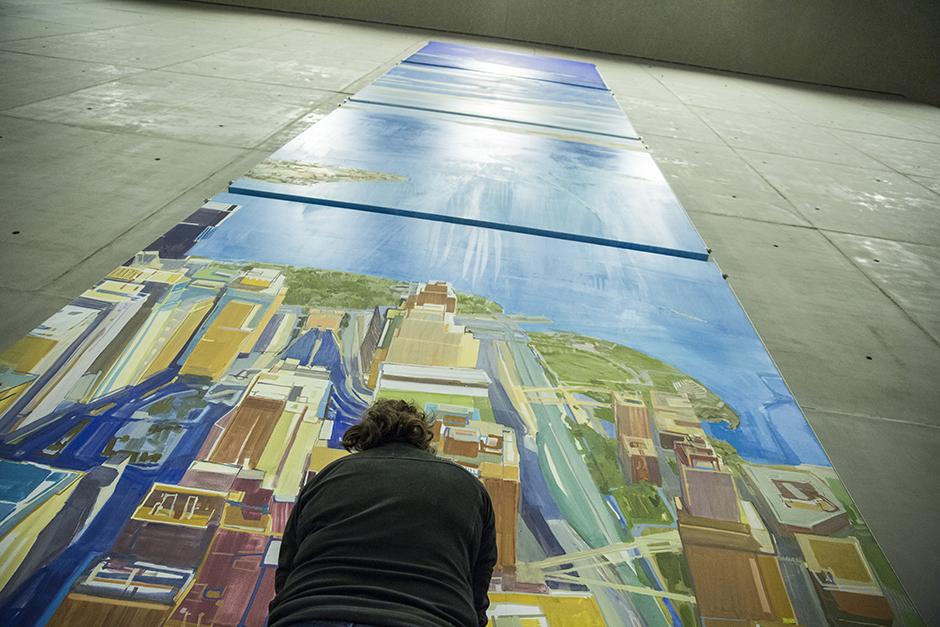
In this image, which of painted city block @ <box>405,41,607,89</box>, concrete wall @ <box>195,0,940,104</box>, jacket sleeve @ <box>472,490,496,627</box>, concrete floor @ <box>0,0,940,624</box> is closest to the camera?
jacket sleeve @ <box>472,490,496,627</box>

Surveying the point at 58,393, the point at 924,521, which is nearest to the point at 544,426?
the point at 924,521

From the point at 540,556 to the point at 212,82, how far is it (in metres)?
6.47

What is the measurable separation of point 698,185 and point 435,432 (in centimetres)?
420

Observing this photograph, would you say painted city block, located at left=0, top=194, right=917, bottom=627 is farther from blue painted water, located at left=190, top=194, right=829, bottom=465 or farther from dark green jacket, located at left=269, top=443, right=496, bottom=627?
dark green jacket, located at left=269, top=443, right=496, bottom=627

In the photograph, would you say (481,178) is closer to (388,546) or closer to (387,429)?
(387,429)

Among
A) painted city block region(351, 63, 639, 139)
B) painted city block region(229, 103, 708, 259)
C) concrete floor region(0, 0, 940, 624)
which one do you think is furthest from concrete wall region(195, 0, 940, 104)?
painted city block region(229, 103, 708, 259)

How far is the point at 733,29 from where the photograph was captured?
12.2m

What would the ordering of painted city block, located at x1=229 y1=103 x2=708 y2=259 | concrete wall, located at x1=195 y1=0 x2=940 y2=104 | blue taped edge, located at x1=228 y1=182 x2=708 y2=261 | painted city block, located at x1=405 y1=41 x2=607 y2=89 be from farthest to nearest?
concrete wall, located at x1=195 y1=0 x2=940 y2=104, painted city block, located at x1=405 y1=41 x2=607 y2=89, painted city block, located at x1=229 y1=103 x2=708 y2=259, blue taped edge, located at x1=228 y1=182 x2=708 y2=261

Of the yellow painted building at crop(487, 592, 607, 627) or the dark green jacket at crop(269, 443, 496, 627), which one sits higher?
the dark green jacket at crop(269, 443, 496, 627)

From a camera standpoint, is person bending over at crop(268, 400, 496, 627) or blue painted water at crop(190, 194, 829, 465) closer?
person bending over at crop(268, 400, 496, 627)

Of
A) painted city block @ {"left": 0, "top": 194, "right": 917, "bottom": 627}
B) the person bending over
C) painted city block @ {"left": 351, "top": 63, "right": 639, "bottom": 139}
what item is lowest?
painted city block @ {"left": 0, "top": 194, "right": 917, "bottom": 627}

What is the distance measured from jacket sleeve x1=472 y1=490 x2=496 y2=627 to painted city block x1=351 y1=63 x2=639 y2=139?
5.43 m

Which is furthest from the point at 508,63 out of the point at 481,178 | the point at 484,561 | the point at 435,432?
the point at 484,561

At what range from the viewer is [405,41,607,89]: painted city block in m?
8.93
